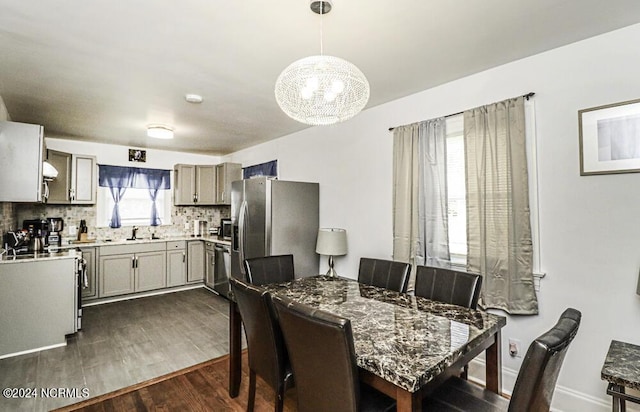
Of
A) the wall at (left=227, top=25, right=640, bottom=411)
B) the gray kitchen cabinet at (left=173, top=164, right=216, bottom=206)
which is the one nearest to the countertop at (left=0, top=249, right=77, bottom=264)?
the gray kitchen cabinet at (left=173, top=164, right=216, bottom=206)

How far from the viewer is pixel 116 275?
15.0ft

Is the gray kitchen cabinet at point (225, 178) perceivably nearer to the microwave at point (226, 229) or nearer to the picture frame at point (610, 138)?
the microwave at point (226, 229)

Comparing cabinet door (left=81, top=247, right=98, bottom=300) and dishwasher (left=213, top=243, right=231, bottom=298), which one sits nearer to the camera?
cabinet door (left=81, top=247, right=98, bottom=300)

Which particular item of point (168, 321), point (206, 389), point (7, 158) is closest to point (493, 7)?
point (206, 389)

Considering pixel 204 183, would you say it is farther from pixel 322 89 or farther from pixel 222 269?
pixel 322 89

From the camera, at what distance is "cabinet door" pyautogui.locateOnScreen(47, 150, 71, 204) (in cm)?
422

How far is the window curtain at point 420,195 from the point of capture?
2.66 meters

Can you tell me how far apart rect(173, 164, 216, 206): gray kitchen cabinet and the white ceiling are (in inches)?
92.0

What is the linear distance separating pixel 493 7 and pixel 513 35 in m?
0.40

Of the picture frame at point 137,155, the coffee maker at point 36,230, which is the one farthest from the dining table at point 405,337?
the picture frame at point 137,155

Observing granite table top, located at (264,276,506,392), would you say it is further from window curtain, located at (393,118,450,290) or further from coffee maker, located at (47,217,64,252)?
coffee maker, located at (47,217,64,252)

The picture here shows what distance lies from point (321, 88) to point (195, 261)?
4.60 meters

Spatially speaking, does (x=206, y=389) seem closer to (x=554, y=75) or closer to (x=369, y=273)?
(x=369, y=273)

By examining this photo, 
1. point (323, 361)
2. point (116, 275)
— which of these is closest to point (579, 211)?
point (323, 361)
